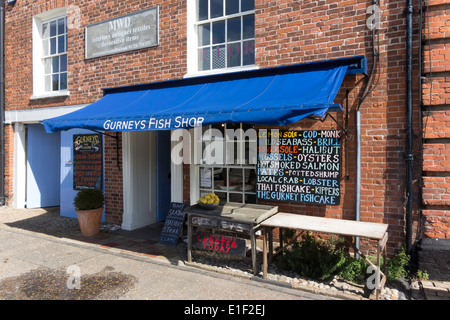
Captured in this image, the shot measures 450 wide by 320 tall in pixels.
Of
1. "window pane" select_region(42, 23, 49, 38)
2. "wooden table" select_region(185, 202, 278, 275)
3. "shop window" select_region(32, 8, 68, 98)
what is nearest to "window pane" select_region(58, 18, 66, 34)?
"shop window" select_region(32, 8, 68, 98)

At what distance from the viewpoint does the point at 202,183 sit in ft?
21.4

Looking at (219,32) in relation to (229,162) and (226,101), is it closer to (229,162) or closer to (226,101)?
(226,101)

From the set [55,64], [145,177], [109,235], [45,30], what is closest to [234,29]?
[145,177]

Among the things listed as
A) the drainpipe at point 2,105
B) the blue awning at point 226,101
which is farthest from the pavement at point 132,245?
the blue awning at point 226,101

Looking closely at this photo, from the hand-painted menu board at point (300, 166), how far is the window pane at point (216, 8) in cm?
258

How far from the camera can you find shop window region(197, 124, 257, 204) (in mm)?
5969

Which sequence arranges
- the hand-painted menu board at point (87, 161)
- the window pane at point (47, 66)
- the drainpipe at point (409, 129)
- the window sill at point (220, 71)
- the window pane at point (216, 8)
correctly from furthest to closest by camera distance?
the window pane at point (47, 66), the hand-painted menu board at point (87, 161), the window pane at point (216, 8), the window sill at point (220, 71), the drainpipe at point (409, 129)

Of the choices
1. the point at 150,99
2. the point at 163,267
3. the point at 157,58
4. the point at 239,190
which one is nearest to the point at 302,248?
the point at 239,190

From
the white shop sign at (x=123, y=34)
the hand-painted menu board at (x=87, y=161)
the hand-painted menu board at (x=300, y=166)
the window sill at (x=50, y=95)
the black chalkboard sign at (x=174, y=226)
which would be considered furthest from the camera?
the window sill at (x=50, y=95)

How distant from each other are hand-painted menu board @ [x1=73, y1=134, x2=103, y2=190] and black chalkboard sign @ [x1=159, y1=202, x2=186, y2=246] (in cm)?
241

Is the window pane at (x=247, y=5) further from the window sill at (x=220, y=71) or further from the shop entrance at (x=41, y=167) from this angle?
the shop entrance at (x=41, y=167)

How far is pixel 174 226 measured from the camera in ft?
20.1

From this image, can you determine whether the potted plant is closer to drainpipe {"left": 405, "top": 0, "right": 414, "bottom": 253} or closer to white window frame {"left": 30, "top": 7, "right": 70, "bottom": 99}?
white window frame {"left": 30, "top": 7, "right": 70, "bottom": 99}

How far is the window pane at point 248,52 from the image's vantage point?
6.11 m
